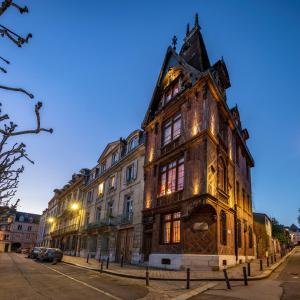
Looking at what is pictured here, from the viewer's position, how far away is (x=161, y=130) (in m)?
23.0

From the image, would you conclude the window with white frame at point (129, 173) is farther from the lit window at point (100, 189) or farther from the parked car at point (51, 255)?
the parked car at point (51, 255)

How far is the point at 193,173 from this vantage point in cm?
1759

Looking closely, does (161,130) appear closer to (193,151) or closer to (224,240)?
(193,151)

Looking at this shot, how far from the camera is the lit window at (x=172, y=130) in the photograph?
69.1 feet

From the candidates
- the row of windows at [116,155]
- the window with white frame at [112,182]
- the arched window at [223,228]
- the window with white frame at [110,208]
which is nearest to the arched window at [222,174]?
the arched window at [223,228]

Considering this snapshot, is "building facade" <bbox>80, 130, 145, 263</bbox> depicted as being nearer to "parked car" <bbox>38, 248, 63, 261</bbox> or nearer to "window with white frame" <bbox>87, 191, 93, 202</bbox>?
"window with white frame" <bbox>87, 191, 93, 202</bbox>

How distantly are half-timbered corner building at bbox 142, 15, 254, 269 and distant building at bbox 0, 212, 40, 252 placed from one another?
6902 centimetres

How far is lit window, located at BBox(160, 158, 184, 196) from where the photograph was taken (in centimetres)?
1903

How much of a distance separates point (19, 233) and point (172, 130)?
243 feet

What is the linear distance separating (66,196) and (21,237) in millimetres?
40153

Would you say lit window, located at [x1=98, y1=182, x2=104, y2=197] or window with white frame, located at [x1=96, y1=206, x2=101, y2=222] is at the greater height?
lit window, located at [x1=98, y1=182, x2=104, y2=197]

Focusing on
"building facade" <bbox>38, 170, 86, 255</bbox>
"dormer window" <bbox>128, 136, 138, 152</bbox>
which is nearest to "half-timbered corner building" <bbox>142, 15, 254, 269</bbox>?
"dormer window" <bbox>128, 136, 138, 152</bbox>

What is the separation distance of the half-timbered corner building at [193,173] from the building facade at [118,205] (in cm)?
162

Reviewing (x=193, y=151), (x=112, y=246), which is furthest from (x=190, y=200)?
(x=112, y=246)
